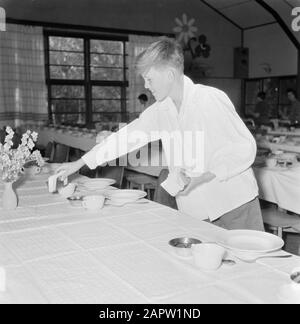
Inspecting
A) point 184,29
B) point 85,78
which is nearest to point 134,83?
point 85,78

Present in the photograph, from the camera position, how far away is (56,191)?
95.5 inches

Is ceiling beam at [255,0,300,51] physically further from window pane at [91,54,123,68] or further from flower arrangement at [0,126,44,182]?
flower arrangement at [0,126,44,182]

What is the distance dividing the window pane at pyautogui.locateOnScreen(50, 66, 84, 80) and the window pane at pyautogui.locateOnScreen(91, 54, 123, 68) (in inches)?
12.7

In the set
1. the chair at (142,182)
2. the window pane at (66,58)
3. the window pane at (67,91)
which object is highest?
the window pane at (66,58)

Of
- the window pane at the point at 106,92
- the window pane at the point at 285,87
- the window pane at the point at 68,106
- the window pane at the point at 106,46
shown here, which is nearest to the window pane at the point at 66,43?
the window pane at the point at 106,46

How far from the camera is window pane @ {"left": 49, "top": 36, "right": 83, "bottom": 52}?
8.90 meters

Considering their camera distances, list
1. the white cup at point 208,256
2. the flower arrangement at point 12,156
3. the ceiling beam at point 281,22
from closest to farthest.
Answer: the white cup at point 208,256 → the flower arrangement at point 12,156 → the ceiling beam at point 281,22

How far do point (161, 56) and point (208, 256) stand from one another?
809 millimetres

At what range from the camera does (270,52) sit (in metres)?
10.6

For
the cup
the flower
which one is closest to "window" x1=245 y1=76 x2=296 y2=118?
the flower

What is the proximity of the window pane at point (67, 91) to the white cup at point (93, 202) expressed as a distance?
7414 mm

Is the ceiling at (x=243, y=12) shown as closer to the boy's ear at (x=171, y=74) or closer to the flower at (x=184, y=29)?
the flower at (x=184, y=29)

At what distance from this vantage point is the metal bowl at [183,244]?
1.36 metres

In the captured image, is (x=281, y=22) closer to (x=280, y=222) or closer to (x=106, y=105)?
(x=106, y=105)
